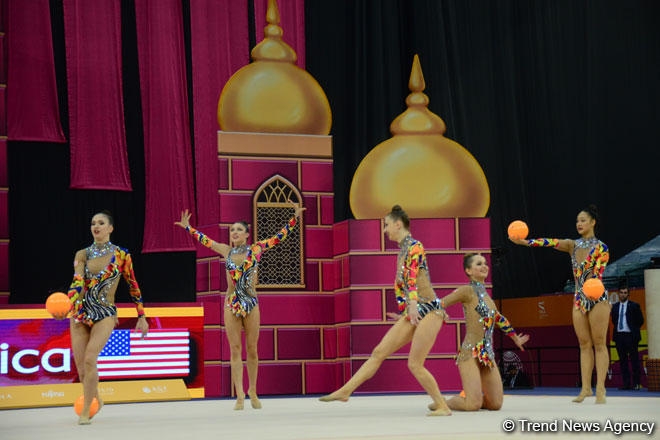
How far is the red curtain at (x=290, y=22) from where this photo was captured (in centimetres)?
1758

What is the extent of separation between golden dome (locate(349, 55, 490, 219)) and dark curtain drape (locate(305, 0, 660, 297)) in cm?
367

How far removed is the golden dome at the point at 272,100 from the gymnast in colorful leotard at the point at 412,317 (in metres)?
6.06

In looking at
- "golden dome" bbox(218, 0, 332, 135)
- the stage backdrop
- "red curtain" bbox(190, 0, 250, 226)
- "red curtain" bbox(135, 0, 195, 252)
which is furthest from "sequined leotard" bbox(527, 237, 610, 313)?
"red curtain" bbox(135, 0, 195, 252)

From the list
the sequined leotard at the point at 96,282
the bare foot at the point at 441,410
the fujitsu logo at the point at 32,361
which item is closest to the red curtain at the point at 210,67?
the fujitsu logo at the point at 32,361

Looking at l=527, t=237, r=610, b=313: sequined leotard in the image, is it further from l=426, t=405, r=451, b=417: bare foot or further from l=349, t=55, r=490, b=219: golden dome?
l=349, t=55, r=490, b=219: golden dome

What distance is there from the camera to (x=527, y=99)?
60.8 ft

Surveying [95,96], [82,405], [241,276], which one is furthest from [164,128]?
[82,405]

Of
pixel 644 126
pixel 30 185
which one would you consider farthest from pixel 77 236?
pixel 644 126

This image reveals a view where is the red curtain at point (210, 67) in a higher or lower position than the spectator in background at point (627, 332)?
higher

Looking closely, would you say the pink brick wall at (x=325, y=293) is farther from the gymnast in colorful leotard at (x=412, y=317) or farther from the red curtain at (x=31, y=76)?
the gymnast in colorful leotard at (x=412, y=317)

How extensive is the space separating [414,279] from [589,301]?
2.83 meters

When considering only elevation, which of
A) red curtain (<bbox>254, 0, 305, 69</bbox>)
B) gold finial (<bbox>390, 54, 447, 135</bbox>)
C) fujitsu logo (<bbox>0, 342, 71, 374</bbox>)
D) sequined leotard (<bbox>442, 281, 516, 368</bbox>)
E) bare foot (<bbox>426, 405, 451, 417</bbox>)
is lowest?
bare foot (<bbox>426, 405, 451, 417</bbox>)

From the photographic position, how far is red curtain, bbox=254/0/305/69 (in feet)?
57.7

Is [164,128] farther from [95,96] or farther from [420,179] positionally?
[420,179]
